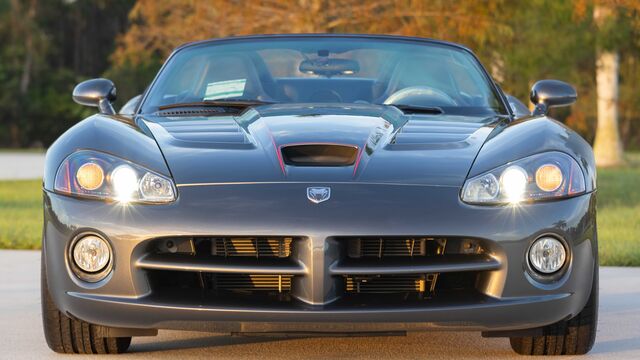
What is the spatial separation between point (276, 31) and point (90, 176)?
47.1 ft

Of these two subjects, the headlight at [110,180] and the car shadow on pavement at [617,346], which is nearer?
the headlight at [110,180]

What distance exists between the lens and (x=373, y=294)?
181 inches

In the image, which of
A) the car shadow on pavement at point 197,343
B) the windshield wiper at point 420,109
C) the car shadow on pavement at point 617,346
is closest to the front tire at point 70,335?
the car shadow on pavement at point 197,343

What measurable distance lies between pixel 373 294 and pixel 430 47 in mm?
2391

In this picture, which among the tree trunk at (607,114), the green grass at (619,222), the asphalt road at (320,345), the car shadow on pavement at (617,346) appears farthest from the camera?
the tree trunk at (607,114)

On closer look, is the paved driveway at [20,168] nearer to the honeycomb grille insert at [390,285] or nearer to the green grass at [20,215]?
the green grass at [20,215]

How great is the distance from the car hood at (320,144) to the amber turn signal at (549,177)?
256mm

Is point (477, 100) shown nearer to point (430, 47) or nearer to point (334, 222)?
point (430, 47)

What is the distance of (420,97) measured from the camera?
6.08 meters

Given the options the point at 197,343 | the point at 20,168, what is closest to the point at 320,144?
the point at 197,343

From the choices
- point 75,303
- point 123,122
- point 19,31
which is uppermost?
point 123,122

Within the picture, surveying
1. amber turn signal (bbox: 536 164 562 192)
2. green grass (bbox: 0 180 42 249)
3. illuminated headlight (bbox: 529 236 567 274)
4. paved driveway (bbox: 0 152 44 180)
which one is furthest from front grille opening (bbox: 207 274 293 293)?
paved driveway (bbox: 0 152 44 180)

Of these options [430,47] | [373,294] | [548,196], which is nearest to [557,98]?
[430,47]

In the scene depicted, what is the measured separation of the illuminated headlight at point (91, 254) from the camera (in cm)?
462
